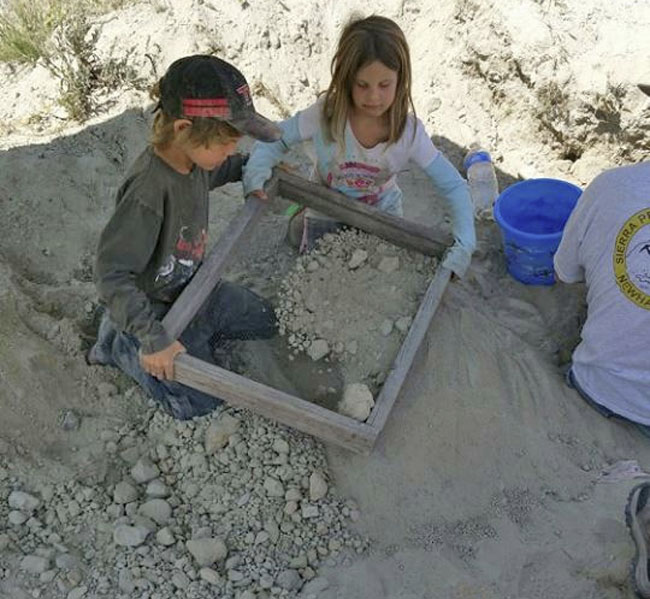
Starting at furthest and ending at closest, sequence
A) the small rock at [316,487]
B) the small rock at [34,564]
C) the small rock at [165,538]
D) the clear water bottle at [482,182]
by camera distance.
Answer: the clear water bottle at [482,182], the small rock at [316,487], the small rock at [165,538], the small rock at [34,564]

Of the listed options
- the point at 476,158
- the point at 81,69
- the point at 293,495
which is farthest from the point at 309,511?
the point at 81,69

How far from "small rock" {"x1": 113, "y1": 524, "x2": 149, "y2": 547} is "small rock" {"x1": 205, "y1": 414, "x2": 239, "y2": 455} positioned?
0.32m

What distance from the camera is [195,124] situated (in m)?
2.16

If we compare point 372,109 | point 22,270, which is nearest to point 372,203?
point 372,109

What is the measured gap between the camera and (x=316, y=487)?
8.03 ft

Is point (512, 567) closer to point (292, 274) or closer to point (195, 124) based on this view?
point (292, 274)

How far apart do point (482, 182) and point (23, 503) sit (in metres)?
2.34

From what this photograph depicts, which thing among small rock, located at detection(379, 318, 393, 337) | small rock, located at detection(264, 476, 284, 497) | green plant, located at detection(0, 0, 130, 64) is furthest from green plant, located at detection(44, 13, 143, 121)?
small rock, located at detection(264, 476, 284, 497)

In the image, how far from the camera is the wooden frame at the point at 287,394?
2.28 meters

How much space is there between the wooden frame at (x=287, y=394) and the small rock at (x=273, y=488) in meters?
0.22

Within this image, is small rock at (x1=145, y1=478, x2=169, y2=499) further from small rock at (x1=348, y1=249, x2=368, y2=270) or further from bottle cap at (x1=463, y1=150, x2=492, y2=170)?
bottle cap at (x1=463, y1=150, x2=492, y2=170)

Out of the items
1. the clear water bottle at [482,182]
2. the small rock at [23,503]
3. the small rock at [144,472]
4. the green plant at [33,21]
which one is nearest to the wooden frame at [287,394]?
the small rock at [144,472]

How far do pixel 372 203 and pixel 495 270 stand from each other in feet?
2.51

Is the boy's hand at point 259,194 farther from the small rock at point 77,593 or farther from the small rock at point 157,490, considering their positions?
the small rock at point 77,593
